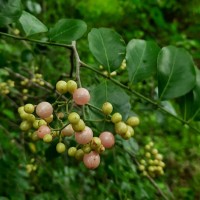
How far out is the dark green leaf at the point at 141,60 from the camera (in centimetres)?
83

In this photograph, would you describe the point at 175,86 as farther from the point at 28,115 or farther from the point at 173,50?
the point at 28,115

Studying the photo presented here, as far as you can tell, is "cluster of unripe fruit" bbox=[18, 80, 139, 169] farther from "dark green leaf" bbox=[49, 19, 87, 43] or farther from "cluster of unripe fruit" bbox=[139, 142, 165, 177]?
"cluster of unripe fruit" bbox=[139, 142, 165, 177]

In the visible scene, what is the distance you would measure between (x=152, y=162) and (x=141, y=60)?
0.59 m

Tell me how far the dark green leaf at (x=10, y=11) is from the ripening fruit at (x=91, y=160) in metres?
0.32

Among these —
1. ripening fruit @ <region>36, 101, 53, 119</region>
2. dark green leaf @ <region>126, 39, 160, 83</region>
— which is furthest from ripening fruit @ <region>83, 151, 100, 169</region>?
dark green leaf @ <region>126, 39, 160, 83</region>

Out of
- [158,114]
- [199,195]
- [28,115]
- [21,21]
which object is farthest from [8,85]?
[199,195]

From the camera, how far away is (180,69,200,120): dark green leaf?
2.78ft

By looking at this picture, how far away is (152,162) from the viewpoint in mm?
1341

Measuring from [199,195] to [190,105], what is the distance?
255 centimetres

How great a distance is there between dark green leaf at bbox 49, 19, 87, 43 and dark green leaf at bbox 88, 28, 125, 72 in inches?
1.2

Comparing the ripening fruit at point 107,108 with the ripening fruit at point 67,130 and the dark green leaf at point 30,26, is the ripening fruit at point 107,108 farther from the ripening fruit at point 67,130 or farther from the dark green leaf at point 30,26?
the dark green leaf at point 30,26

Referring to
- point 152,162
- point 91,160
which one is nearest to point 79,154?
point 91,160

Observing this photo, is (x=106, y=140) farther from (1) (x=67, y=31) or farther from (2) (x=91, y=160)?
(1) (x=67, y=31)

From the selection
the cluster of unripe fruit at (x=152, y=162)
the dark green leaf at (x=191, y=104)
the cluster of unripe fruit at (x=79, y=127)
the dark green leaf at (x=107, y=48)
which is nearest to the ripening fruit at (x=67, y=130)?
the cluster of unripe fruit at (x=79, y=127)
